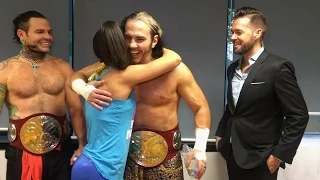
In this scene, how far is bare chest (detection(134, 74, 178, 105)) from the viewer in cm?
180

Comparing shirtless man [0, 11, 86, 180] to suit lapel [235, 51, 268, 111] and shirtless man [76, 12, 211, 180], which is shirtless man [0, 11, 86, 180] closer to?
shirtless man [76, 12, 211, 180]

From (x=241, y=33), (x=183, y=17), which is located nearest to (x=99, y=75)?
(x=241, y=33)

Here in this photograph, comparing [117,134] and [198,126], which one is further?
[198,126]

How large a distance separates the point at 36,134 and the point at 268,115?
1.16 m

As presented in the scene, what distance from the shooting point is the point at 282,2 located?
2520 millimetres

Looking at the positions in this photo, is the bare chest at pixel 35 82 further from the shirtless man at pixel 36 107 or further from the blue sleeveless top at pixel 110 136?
the blue sleeveless top at pixel 110 136

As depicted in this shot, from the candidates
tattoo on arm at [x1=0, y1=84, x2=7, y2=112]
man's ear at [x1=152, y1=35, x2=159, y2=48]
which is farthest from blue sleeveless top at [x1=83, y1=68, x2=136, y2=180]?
tattoo on arm at [x1=0, y1=84, x2=7, y2=112]

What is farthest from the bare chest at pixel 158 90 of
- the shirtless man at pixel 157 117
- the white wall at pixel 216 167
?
the white wall at pixel 216 167

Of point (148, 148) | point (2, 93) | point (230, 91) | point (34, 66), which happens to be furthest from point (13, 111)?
point (230, 91)

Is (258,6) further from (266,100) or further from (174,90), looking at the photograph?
(174,90)

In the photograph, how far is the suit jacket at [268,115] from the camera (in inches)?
71.9

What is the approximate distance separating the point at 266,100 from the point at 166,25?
88 centimetres

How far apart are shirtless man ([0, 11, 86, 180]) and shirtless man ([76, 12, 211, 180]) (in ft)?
1.25

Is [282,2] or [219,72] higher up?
[282,2]
